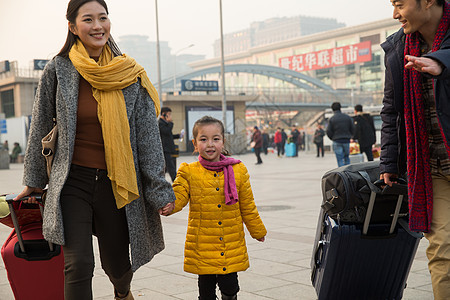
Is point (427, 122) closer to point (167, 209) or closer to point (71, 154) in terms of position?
point (167, 209)

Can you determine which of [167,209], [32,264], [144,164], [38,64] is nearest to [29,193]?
[32,264]

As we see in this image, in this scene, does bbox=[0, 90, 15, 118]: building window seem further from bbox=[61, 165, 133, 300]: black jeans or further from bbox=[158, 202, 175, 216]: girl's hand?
bbox=[158, 202, 175, 216]: girl's hand

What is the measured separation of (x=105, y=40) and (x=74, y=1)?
0.82 ft

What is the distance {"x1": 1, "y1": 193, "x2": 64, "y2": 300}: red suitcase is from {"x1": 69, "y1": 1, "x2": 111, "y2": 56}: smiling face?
0.99 meters

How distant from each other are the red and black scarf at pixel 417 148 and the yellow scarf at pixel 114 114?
135cm

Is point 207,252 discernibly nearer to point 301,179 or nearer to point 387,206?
point 387,206

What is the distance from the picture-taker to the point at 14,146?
35125 mm

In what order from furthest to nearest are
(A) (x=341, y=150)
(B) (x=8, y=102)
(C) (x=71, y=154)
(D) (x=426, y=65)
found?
(B) (x=8, y=102)
(A) (x=341, y=150)
(C) (x=71, y=154)
(D) (x=426, y=65)

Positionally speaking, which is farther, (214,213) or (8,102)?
(8,102)

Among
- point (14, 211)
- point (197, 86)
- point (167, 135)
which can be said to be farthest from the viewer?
point (197, 86)

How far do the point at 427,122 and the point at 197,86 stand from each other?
43.8 metres

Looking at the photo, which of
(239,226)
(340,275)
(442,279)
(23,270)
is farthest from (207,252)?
(442,279)

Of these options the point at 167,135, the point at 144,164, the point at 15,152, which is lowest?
the point at 15,152

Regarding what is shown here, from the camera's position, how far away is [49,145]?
311cm
